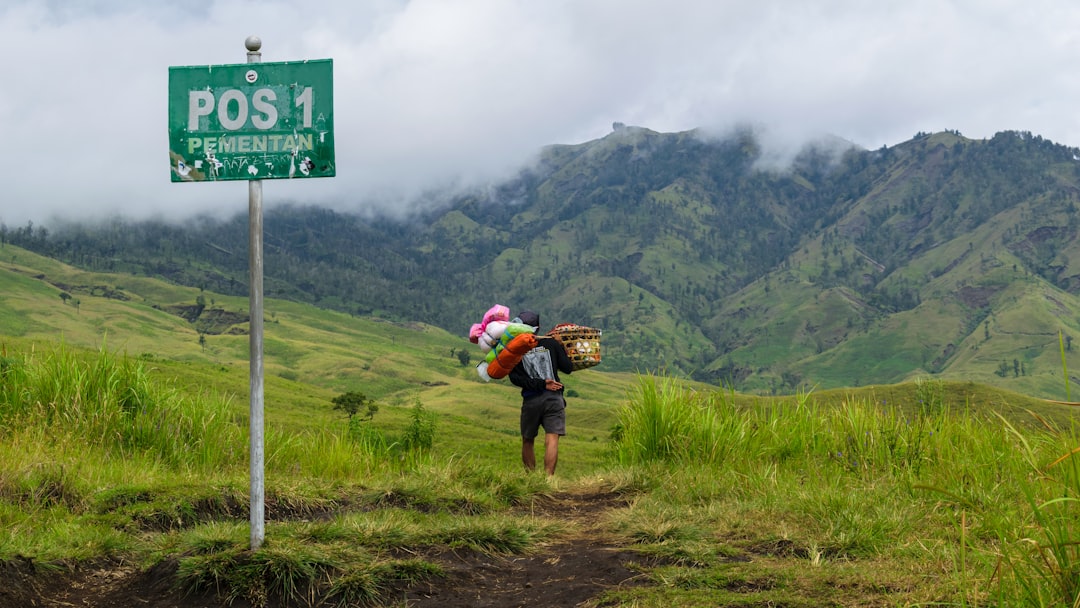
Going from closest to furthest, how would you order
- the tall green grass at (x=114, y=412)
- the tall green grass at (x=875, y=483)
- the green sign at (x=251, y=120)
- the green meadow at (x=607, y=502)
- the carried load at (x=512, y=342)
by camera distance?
1. the tall green grass at (x=875, y=483)
2. the green meadow at (x=607, y=502)
3. the green sign at (x=251, y=120)
4. the tall green grass at (x=114, y=412)
5. the carried load at (x=512, y=342)

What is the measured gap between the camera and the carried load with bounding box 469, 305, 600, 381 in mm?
11797

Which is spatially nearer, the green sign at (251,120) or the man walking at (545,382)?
the green sign at (251,120)

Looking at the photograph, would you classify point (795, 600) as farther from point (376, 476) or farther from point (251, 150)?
point (376, 476)

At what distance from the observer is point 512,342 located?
11.7 m

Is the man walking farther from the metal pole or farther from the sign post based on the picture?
the sign post

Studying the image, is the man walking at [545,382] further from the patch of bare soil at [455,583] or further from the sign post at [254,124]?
the sign post at [254,124]

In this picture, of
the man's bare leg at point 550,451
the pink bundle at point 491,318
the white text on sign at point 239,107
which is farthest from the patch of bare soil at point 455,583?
the pink bundle at point 491,318

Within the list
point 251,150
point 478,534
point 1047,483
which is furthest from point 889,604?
point 251,150

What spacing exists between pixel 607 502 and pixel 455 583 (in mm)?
3806

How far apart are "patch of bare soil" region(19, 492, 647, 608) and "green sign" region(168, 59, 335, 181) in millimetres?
2840

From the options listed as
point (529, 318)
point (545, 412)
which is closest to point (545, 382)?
point (545, 412)

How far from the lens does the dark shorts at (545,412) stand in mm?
12398

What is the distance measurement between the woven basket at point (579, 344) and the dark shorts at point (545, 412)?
21.9 inches

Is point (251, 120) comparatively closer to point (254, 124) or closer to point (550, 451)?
point (254, 124)
